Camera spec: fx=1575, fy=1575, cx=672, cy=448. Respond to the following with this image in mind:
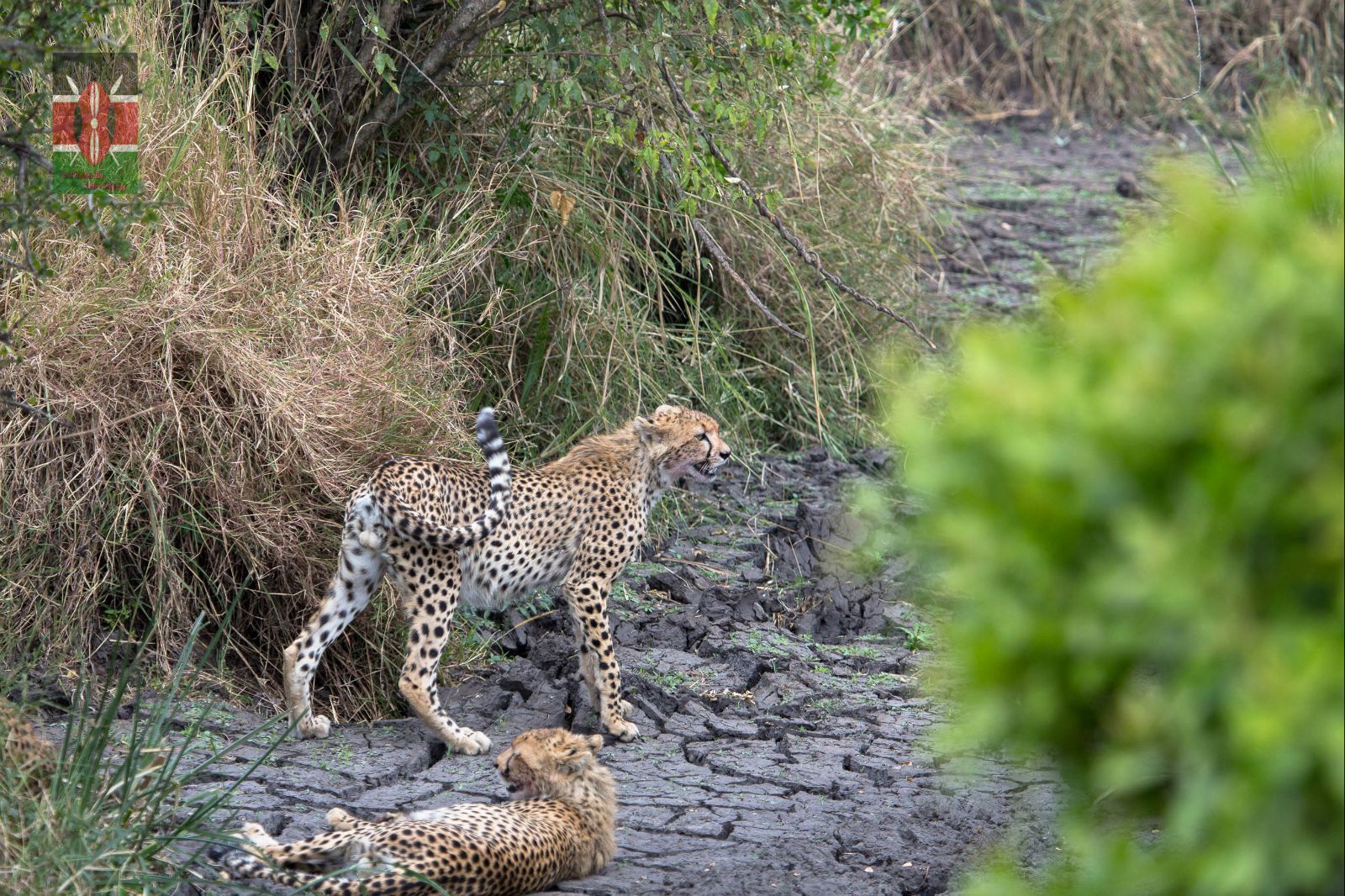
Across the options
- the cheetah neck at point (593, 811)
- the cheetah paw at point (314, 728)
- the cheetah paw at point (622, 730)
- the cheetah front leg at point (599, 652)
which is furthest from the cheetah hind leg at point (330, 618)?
the cheetah neck at point (593, 811)

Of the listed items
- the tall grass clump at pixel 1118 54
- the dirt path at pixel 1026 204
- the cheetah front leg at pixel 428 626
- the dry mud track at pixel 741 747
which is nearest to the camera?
the dry mud track at pixel 741 747

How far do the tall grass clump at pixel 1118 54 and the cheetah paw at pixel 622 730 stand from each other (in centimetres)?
878

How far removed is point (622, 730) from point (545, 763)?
0.87 meters

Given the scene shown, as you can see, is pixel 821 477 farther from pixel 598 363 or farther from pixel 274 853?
pixel 274 853

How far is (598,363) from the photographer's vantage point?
23.1 ft

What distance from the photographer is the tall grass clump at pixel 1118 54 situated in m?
13.0

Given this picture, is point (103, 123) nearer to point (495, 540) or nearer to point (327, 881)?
point (495, 540)

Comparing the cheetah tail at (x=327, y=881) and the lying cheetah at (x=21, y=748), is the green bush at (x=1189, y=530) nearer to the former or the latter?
the cheetah tail at (x=327, y=881)

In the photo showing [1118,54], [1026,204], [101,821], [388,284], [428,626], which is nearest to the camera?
[101,821]

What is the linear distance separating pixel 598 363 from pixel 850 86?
2.86 meters

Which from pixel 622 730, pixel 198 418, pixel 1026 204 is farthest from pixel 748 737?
pixel 1026 204

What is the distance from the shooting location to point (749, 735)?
5285 mm

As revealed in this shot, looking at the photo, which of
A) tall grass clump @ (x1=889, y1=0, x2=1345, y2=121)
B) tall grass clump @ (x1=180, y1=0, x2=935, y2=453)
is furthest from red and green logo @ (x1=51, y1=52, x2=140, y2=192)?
tall grass clump @ (x1=889, y1=0, x2=1345, y2=121)

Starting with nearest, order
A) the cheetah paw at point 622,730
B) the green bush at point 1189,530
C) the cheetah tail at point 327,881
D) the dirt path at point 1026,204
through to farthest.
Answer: the green bush at point 1189,530 < the cheetah tail at point 327,881 < the cheetah paw at point 622,730 < the dirt path at point 1026,204
